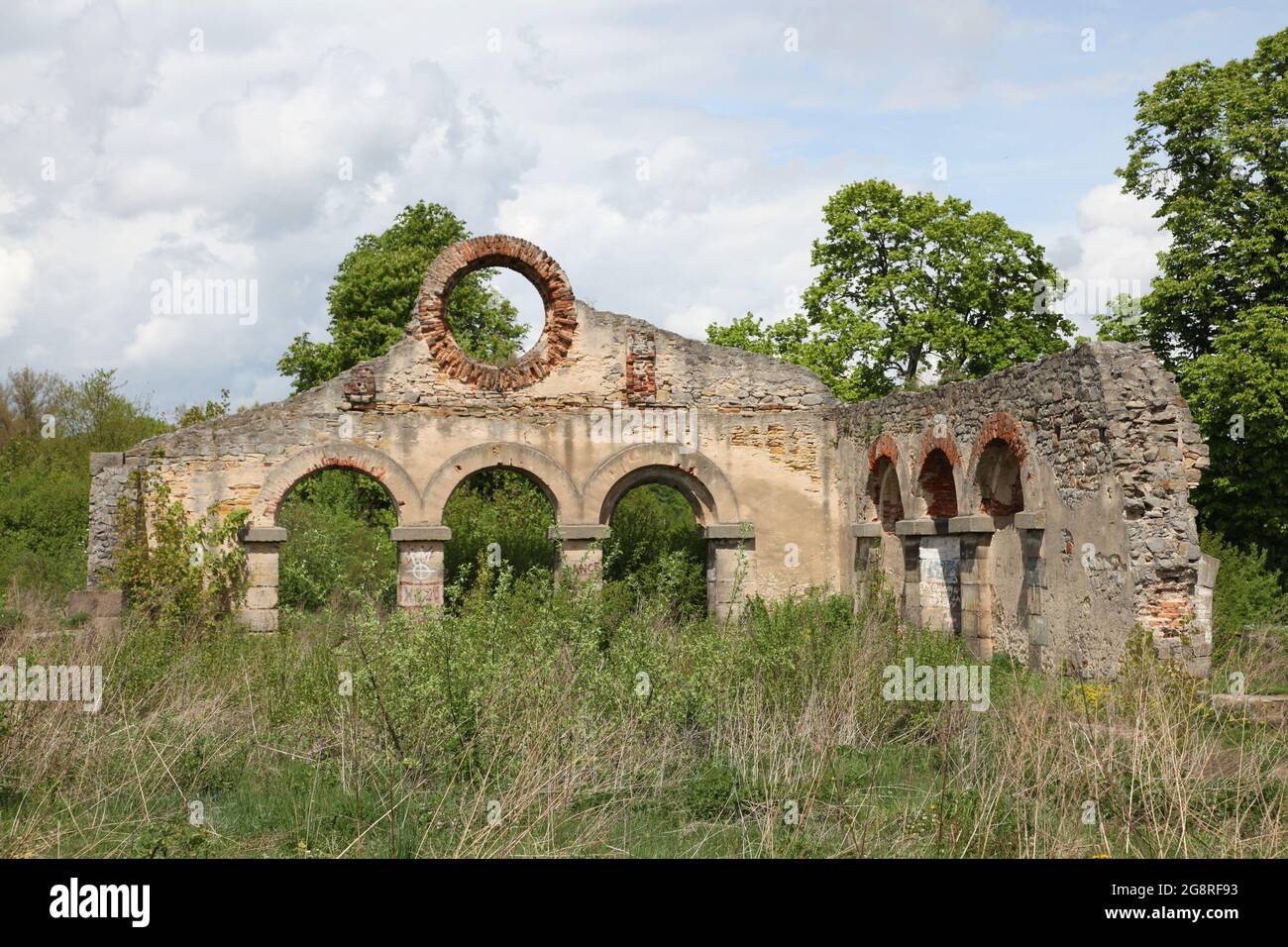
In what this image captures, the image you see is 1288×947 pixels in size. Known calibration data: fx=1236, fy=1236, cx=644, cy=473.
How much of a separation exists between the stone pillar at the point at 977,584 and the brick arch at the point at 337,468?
268 inches

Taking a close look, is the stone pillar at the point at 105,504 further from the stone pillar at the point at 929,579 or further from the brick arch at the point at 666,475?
the stone pillar at the point at 929,579

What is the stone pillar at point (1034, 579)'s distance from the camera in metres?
11.9

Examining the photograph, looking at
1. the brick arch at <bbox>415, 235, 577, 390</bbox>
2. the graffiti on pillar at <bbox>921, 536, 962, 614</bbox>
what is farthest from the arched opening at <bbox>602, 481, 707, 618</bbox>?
the graffiti on pillar at <bbox>921, 536, 962, 614</bbox>

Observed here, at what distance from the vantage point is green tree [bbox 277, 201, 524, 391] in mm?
29094

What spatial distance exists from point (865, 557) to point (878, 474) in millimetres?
1122

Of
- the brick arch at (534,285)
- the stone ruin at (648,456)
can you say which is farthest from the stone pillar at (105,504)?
the brick arch at (534,285)

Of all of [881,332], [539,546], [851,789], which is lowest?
[851,789]

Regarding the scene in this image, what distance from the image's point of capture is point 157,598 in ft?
49.0

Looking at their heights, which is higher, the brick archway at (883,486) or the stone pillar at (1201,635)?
the brick archway at (883,486)

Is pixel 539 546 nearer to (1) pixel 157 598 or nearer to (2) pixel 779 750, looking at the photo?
(1) pixel 157 598

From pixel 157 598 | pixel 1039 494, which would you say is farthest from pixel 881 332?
pixel 157 598
